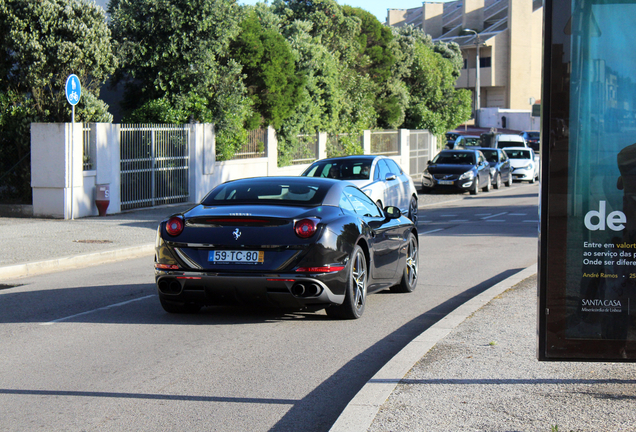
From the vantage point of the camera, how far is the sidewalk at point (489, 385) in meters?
4.59

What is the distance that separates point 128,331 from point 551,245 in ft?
14.7

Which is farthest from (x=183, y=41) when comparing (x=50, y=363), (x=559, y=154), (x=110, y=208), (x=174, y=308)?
(x=559, y=154)

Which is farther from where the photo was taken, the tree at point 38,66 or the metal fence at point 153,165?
the metal fence at point 153,165

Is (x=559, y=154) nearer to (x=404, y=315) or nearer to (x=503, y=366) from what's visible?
(x=503, y=366)

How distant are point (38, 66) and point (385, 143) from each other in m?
21.3

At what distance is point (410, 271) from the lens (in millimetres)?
10086

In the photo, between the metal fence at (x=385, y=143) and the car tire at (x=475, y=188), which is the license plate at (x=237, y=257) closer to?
the car tire at (x=475, y=188)

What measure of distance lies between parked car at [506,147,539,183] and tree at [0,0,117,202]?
25472 millimetres

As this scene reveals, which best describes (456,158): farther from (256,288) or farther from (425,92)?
(256,288)

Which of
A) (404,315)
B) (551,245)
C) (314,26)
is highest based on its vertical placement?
(314,26)

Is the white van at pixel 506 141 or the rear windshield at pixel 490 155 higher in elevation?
the white van at pixel 506 141

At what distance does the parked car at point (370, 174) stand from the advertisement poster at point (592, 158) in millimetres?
12214

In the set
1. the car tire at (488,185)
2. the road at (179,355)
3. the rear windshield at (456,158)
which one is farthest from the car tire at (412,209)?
the car tire at (488,185)

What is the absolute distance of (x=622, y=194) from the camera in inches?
172
